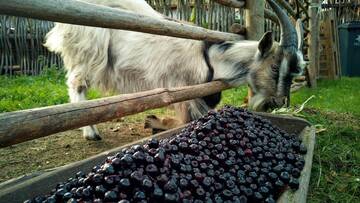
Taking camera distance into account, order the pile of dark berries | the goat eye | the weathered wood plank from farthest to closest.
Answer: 1. the goat eye
2. the weathered wood plank
3. the pile of dark berries

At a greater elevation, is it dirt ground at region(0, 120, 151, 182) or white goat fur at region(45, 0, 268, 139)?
white goat fur at region(45, 0, 268, 139)

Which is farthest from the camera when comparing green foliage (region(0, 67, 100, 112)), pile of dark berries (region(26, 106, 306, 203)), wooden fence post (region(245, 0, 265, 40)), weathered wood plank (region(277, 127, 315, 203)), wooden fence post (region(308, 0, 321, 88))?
wooden fence post (region(308, 0, 321, 88))

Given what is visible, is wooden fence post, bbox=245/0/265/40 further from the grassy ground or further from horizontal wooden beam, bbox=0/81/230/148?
horizontal wooden beam, bbox=0/81/230/148

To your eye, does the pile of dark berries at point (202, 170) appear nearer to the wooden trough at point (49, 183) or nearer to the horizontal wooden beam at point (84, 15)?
the wooden trough at point (49, 183)

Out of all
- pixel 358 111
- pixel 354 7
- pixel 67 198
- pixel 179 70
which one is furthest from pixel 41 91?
pixel 354 7

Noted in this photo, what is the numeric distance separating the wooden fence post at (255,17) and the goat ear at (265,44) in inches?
21.6

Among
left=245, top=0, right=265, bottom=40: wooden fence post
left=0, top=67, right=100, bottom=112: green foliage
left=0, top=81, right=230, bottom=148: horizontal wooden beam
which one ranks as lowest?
left=0, top=67, right=100, bottom=112: green foliage

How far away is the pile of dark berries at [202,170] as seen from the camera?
4.09 feet

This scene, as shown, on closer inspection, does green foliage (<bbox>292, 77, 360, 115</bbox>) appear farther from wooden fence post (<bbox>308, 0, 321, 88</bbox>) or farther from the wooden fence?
the wooden fence

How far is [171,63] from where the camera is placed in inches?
134

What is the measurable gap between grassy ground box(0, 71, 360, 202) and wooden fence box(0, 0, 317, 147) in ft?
3.29

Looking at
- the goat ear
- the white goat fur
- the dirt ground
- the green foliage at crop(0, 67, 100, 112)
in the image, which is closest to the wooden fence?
the white goat fur

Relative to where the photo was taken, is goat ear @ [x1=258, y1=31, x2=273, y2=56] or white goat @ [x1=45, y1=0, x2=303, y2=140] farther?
white goat @ [x1=45, y1=0, x2=303, y2=140]

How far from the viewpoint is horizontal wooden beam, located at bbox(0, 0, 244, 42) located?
130 cm
